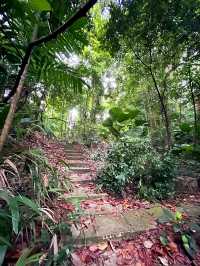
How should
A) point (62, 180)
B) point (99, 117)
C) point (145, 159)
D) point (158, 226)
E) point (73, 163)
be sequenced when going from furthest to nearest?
point (99, 117) < point (73, 163) < point (145, 159) < point (62, 180) < point (158, 226)

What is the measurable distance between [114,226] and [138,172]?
5.02ft

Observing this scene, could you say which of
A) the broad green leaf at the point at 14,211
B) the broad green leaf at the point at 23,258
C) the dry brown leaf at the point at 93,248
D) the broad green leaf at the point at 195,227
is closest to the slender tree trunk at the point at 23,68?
the broad green leaf at the point at 14,211

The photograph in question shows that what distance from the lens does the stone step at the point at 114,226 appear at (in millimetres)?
2219

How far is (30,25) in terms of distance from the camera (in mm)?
1511

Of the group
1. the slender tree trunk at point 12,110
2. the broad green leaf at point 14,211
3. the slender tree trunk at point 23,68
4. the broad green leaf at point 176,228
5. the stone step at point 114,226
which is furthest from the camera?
the broad green leaf at point 176,228

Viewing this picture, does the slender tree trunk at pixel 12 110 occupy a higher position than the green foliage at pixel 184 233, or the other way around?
the slender tree trunk at pixel 12 110

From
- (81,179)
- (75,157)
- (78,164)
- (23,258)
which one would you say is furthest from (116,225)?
(75,157)

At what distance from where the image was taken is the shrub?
12.0 feet

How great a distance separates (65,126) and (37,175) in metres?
9.03

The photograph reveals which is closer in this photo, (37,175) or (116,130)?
(37,175)

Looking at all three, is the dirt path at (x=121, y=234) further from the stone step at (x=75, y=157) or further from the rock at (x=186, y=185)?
the stone step at (x=75, y=157)

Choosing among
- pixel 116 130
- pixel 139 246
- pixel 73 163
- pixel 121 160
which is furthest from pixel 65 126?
pixel 139 246

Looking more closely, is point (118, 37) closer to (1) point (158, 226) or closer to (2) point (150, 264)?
(1) point (158, 226)

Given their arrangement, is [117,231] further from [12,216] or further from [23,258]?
[12,216]
